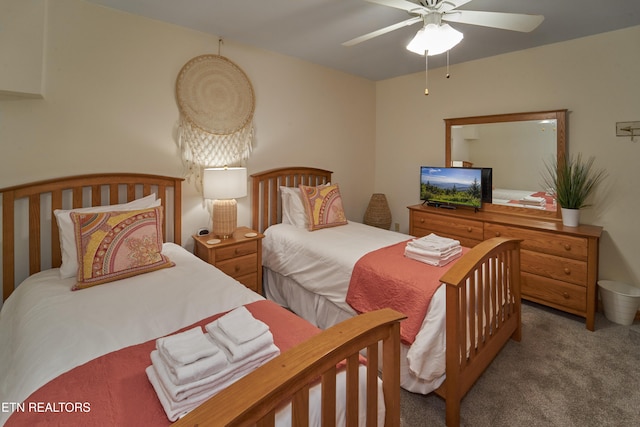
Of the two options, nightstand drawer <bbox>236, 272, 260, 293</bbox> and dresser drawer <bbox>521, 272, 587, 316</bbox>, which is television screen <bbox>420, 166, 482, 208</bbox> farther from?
nightstand drawer <bbox>236, 272, 260, 293</bbox>

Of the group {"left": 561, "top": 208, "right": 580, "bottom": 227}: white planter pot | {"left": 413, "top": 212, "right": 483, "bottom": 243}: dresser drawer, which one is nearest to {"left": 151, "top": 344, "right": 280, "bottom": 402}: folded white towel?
{"left": 413, "top": 212, "right": 483, "bottom": 243}: dresser drawer

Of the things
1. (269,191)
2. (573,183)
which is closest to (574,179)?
(573,183)

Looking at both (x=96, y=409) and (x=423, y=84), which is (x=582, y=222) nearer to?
(x=423, y=84)

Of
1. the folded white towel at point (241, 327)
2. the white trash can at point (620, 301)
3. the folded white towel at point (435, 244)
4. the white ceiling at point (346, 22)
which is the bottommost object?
the white trash can at point (620, 301)

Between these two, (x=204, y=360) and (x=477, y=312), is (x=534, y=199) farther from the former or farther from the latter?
(x=204, y=360)

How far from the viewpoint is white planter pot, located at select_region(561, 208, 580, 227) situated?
2.75 meters

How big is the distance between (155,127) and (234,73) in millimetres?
882

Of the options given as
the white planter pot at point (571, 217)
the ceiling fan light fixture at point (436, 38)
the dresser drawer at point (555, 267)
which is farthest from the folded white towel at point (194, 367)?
the white planter pot at point (571, 217)

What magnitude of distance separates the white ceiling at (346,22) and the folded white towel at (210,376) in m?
2.23

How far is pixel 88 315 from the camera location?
4.64 ft

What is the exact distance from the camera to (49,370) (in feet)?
3.47

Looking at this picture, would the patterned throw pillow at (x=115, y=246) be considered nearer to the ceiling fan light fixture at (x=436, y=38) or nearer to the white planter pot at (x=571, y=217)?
the ceiling fan light fixture at (x=436, y=38)

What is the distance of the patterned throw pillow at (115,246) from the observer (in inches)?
69.7

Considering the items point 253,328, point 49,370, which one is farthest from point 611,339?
point 49,370
